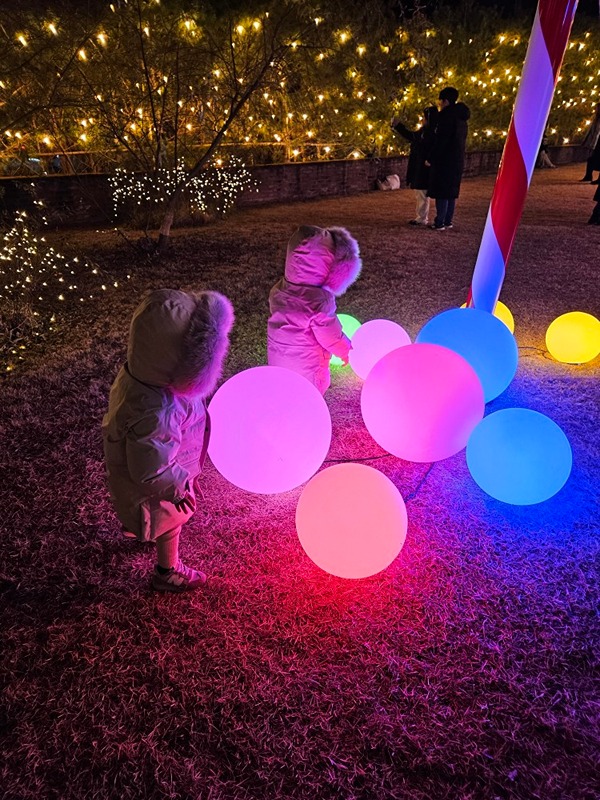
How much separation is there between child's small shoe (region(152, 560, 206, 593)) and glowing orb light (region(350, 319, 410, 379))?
1.97 m

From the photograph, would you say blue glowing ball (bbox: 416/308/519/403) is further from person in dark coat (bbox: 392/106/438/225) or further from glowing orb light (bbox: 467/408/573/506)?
person in dark coat (bbox: 392/106/438/225)

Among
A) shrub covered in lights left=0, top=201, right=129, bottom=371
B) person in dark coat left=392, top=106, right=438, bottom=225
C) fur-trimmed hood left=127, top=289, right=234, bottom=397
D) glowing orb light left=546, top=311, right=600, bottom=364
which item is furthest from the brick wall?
glowing orb light left=546, top=311, right=600, bottom=364

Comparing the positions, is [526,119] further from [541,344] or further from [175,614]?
[175,614]

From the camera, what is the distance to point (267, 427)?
2270mm

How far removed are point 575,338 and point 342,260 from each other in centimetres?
247

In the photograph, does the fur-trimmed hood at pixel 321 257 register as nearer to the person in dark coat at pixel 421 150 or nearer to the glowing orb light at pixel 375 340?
the glowing orb light at pixel 375 340

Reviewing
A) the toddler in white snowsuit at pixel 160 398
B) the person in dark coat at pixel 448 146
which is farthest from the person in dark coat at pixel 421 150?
the toddler in white snowsuit at pixel 160 398

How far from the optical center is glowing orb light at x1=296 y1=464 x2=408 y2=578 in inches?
75.7

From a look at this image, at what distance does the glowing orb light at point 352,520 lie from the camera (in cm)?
192

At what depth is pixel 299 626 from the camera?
2080 mm

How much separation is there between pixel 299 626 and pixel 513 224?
2804 mm

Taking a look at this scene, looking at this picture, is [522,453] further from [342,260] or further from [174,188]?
[174,188]

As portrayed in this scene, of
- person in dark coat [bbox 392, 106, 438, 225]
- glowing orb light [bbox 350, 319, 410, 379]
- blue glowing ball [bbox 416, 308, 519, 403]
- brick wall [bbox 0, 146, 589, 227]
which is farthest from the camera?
brick wall [bbox 0, 146, 589, 227]

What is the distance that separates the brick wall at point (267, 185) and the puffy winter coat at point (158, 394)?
21.3 feet
